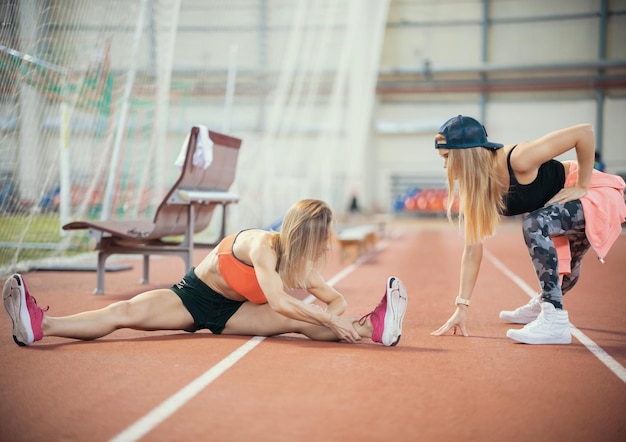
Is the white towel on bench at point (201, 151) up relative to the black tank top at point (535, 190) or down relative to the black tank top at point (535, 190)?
up

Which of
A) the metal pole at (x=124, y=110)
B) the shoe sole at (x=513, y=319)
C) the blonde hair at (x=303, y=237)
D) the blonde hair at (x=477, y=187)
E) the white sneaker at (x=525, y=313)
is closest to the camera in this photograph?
the blonde hair at (x=303, y=237)

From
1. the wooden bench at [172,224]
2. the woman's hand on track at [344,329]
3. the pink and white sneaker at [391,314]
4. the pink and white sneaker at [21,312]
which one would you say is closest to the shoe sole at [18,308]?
the pink and white sneaker at [21,312]

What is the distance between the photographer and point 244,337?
4.17 meters

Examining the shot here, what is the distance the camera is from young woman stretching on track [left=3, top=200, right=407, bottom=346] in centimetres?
376

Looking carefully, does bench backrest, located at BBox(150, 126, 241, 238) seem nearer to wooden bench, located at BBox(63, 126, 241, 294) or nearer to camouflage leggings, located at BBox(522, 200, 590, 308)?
wooden bench, located at BBox(63, 126, 241, 294)

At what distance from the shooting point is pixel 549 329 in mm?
4008

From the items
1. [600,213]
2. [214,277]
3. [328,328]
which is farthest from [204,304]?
[600,213]

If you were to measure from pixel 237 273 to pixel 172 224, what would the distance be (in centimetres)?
257

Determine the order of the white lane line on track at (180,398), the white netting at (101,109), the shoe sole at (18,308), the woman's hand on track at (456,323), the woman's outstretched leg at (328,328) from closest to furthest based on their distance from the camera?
the white lane line on track at (180,398) → the shoe sole at (18,308) → the woman's outstretched leg at (328,328) → the woman's hand on track at (456,323) → the white netting at (101,109)

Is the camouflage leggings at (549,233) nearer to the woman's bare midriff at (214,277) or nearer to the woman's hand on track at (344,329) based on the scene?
the woman's hand on track at (344,329)

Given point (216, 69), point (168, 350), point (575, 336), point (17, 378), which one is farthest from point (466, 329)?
point (216, 69)

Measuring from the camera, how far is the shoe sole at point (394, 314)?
3.86 m

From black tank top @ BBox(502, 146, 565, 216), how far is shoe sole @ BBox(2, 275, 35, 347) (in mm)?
2679

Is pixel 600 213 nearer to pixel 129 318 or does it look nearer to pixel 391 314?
pixel 391 314
